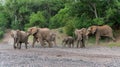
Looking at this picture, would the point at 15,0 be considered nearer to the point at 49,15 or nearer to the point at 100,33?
the point at 49,15

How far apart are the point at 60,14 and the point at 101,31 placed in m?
7.59

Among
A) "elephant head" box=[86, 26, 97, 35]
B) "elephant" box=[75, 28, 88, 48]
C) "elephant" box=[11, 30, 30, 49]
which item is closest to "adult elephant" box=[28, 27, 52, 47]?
"elephant" box=[11, 30, 30, 49]

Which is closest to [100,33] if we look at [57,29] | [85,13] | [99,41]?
[99,41]

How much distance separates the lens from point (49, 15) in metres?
46.1

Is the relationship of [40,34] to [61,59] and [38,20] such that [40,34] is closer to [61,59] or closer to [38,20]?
[38,20]

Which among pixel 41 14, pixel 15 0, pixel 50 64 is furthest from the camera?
pixel 15 0

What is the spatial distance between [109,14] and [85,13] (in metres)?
3.06

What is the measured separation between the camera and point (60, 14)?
3997 centimetres

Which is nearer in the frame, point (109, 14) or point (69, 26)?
point (109, 14)

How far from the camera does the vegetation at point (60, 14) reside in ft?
113

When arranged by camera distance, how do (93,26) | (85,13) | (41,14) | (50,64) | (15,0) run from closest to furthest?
(50,64)
(93,26)
(85,13)
(41,14)
(15,0)

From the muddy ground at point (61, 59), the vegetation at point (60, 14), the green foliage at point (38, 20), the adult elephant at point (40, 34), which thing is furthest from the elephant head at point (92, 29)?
the green foliage at point (38, 20)

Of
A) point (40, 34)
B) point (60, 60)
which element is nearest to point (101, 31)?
point (40, 34)

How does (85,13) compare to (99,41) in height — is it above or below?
above
